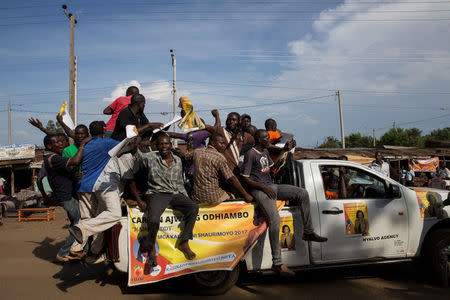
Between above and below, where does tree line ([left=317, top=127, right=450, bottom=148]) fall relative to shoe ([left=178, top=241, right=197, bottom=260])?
above

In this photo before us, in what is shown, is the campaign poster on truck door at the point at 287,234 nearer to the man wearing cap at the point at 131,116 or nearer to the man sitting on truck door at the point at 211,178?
the man sitting on truck door at the point at 211,178

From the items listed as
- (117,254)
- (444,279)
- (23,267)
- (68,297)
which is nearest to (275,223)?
(117,254)

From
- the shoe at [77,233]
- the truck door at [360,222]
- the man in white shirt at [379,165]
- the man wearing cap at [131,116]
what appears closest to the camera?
the shoe at [77,233]

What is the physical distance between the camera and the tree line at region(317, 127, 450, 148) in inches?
2034

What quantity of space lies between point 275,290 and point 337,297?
2.64ft

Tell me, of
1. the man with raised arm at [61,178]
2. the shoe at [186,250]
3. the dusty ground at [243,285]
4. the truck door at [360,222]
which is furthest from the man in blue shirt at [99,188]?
the truck door at [360,222]

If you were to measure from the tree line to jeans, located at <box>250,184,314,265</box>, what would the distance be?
43914mm

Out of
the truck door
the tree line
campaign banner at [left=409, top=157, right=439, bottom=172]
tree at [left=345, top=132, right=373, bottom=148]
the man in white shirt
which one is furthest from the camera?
tree at [left=345, top=132, right=373, bottom=148]

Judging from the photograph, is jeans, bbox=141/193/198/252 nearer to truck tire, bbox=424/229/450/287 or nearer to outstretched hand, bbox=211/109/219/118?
outstretched hand, bbox=211/109/219/118

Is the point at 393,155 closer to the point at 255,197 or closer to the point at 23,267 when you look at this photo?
the point at 255,197

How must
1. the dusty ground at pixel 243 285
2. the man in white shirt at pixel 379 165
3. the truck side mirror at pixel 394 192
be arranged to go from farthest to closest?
the man in white shirt at pixel 379 165
the truck side mirror at pixel 394 192
the dusty ground at pixel 243 285

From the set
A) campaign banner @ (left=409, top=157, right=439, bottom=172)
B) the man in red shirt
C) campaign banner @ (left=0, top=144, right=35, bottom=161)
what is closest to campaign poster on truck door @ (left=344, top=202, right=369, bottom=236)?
the man in red shirt

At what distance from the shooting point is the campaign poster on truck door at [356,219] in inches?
177

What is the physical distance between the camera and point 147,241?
3986 mm
